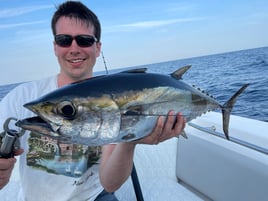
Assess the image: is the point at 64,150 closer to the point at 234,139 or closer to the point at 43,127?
the point at 43,127

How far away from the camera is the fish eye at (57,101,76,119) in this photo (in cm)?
116

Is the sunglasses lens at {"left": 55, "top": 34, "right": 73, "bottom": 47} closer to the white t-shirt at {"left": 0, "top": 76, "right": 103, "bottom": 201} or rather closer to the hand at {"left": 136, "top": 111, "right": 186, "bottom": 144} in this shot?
the white t-shirt at {"left": 0, "top": 76, "right": 103, "bottom": 201}

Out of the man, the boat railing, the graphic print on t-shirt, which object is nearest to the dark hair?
the man

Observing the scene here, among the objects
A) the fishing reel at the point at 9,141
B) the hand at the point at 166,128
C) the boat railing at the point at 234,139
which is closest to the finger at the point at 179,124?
the hand at the point at 166,128

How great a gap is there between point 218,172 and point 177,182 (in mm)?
941

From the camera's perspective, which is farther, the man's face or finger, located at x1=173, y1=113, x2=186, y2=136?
the man's face

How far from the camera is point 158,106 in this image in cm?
131

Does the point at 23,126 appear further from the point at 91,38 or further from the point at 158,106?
the point at 91,38

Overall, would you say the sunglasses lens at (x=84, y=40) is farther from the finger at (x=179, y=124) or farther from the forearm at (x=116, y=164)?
the finger at (x=179, y=124)

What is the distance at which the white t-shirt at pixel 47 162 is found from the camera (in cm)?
206

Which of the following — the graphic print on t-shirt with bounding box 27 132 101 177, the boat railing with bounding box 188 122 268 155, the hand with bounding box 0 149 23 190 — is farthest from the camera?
the boat railing with bounding box 188 122 268 155

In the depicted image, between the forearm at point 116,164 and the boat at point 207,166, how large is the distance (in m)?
0.88

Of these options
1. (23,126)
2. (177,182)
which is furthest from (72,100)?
(177,182)

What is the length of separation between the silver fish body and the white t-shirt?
926 millimetres
